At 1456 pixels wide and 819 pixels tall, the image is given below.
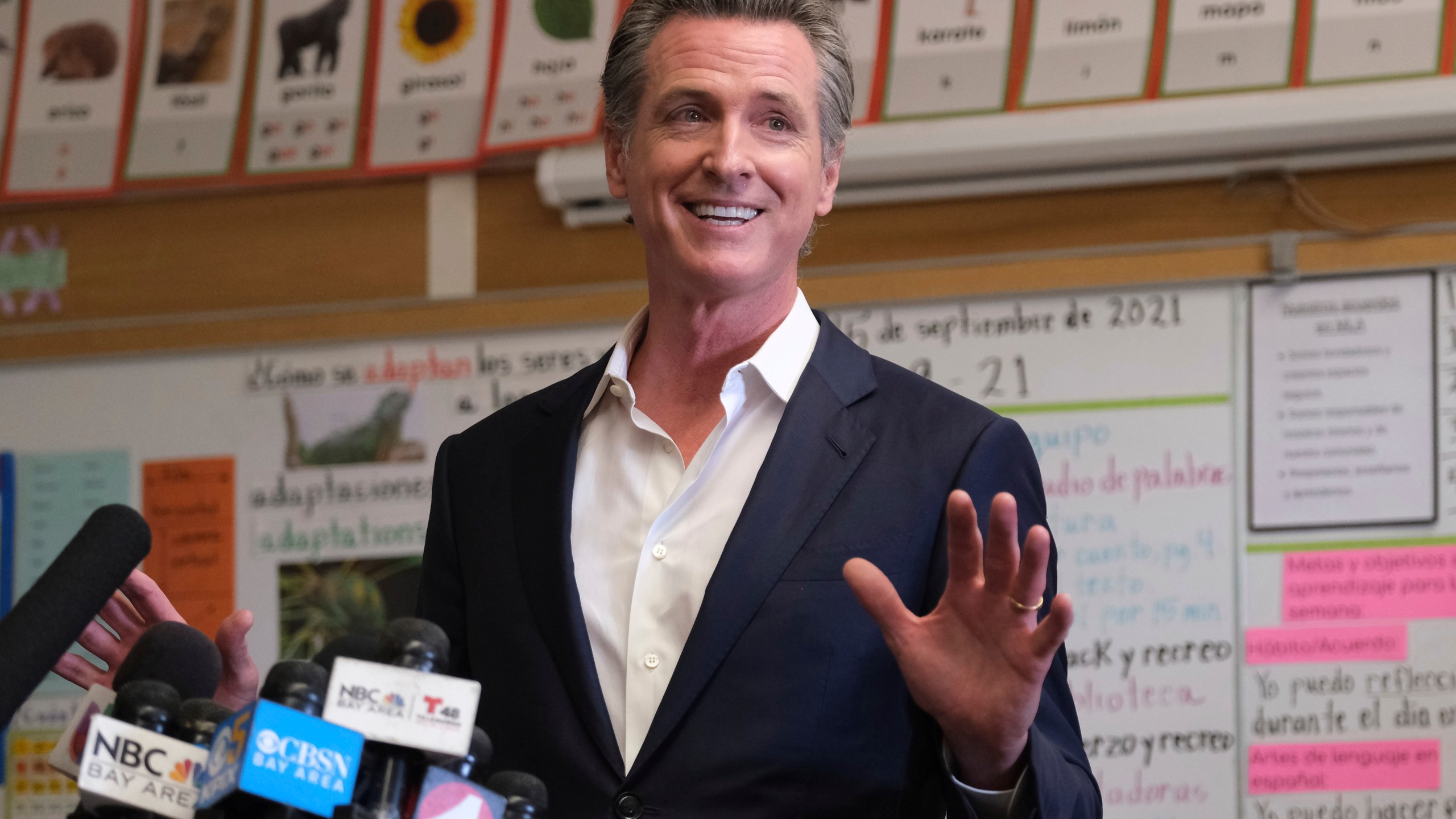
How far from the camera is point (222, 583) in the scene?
2801 mm

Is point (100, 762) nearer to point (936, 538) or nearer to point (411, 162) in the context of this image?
point (936, 538)

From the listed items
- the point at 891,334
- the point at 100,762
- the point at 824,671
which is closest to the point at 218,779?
the point at 100,762

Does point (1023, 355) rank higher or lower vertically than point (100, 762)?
higher

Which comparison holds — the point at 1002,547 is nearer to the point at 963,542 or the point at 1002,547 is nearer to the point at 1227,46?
the point at 963,542

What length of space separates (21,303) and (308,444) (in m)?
0.72

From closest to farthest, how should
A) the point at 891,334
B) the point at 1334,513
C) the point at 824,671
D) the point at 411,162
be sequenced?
the point at 824,671 → the point at 1334,513 → the point at 891,334 → the point at 411,162

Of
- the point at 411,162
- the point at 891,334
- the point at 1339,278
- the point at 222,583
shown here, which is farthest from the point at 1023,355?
the point at 222,583

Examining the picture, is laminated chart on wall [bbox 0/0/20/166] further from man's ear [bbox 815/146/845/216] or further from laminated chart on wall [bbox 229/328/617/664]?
man's ear [bbox 815/146/845/216]

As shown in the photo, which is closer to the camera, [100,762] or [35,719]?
[100,762]

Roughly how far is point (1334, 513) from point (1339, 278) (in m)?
0.40

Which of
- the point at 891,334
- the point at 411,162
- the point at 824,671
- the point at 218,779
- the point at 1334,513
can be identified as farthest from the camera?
the point at 411,162

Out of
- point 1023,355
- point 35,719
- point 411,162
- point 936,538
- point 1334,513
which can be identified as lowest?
point 35,719

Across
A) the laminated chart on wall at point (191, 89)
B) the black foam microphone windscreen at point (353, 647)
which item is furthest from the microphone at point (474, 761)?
the laminated chart on wall at point (191, 89)

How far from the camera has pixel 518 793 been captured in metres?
0.77
